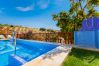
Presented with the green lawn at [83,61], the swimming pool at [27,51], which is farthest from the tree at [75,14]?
the green lawn at [83,61]

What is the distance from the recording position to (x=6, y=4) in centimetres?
3069

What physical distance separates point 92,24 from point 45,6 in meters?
17.6

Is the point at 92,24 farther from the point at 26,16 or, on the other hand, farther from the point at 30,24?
the point at 30,24

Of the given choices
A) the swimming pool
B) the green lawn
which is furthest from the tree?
the green lawn

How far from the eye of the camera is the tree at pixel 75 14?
16.5 meters

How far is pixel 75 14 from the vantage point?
1706 centimetres

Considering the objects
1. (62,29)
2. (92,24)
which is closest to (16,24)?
(62,29)

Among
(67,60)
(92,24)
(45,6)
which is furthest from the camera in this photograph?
(45,6)

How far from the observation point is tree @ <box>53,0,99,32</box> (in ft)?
54.2

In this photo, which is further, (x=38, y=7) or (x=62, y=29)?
(x=38, y=7)

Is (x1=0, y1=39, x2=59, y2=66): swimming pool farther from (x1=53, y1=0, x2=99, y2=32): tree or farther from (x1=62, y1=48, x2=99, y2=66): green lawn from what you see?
(x1=53, y1=0, x2=99, y2=32): tree

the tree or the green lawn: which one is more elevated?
the tree

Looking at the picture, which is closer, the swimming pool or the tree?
the swimming pool

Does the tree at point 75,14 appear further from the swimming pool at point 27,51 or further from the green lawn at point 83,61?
the green lawn at point 83,61
